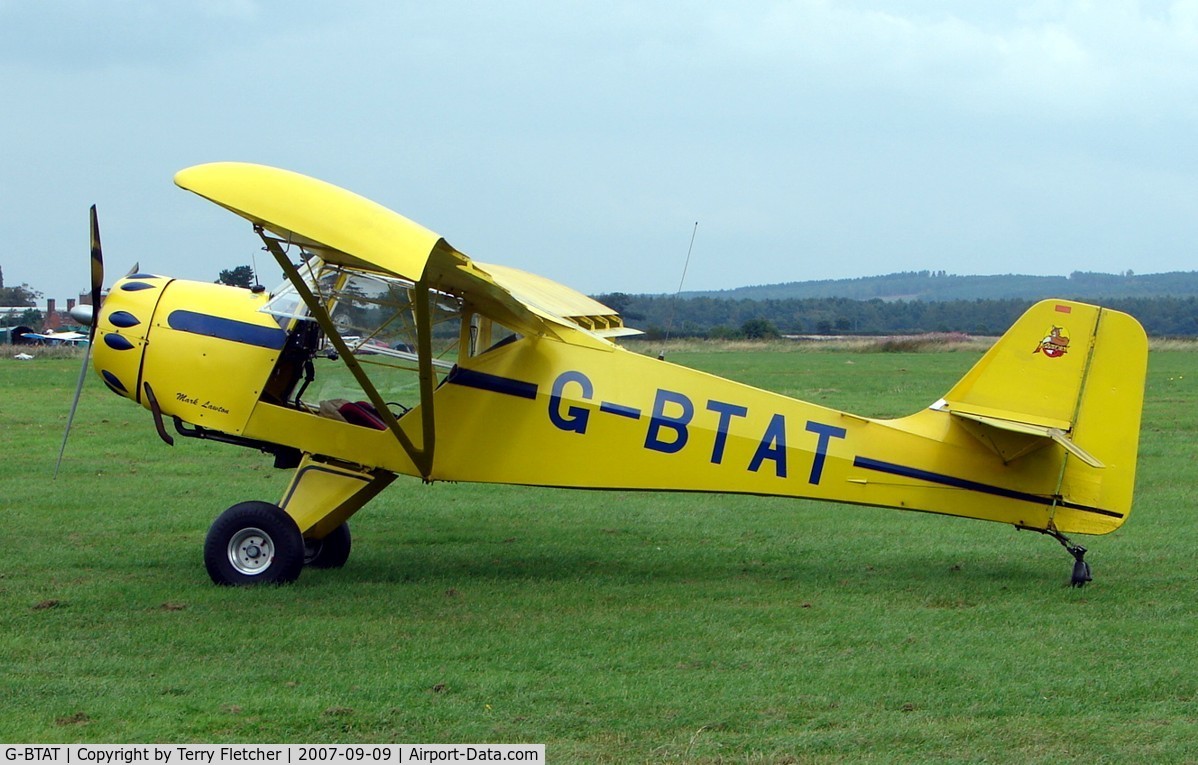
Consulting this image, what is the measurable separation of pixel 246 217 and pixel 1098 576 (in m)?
6.24

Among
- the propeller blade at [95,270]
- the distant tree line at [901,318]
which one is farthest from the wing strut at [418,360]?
the distant tree line at [901,318]

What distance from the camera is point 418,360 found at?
25.7 ft

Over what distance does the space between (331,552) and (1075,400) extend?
545 cm

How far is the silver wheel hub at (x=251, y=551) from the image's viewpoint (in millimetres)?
7945

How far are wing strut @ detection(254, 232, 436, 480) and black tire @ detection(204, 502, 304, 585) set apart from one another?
962 mm

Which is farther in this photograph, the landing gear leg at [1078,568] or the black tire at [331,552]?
the black tire at [331,552]

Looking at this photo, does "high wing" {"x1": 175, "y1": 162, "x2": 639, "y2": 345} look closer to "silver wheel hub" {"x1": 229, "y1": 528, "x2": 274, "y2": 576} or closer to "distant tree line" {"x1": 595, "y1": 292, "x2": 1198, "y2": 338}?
"silver wheel hub" {"x1": 229, "y1": 528, "x2": 274, "y2": 576}

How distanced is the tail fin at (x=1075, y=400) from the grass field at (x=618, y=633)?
0.62m

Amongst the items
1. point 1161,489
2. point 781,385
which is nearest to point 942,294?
point 781,385

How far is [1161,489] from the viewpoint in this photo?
40.7 feet

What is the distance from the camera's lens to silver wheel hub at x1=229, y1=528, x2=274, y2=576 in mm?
7945

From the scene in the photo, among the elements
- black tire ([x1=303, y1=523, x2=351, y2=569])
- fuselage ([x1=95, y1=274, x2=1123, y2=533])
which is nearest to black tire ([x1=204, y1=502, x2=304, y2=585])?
fuselage ([x1=95, y1=274, x2=1123, y2=533])

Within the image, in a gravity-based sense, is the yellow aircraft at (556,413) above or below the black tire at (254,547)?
above

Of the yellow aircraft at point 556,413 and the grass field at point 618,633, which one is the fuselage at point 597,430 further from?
the grass field at point 618,633
